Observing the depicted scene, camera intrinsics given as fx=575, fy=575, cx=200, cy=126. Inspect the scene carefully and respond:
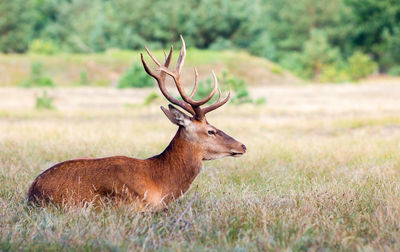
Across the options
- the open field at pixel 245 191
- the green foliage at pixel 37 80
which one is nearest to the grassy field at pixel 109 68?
the green foliage at pixel 37 80

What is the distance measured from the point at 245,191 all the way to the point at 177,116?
1111mm

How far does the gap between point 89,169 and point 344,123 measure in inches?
351

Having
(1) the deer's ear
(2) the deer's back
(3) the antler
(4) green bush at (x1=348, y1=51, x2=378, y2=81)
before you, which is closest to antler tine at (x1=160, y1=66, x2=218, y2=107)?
(3) the antler

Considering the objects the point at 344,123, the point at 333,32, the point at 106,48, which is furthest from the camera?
the point at 333,32

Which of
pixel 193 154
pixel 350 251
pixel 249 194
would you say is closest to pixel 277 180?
pixel 249 194

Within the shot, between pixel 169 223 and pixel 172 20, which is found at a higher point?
pixel 172 20

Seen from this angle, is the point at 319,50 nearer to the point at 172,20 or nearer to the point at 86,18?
the point at 172,20

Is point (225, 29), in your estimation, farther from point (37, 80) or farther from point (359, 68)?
point (37, 80)

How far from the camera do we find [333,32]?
173 feet

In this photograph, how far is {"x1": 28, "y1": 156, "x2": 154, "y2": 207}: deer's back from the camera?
5.02 metres

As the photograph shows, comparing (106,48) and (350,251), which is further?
(106,48)

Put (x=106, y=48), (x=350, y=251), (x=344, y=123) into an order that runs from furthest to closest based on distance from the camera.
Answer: (x=106, y=48), (x=344, y=123), (x=350, y=251)

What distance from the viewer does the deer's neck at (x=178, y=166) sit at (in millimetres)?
5230

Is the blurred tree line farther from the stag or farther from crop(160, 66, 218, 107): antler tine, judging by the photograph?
the stag
